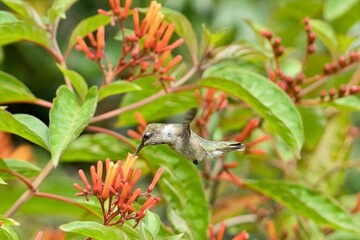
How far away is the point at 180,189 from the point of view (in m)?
1.67

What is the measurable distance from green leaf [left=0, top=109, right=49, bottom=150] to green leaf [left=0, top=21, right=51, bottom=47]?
0.20 metres

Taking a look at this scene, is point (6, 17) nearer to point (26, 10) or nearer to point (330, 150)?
point (26, 10)

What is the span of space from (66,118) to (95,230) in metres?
0.33

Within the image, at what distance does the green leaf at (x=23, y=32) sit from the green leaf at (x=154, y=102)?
0.28m

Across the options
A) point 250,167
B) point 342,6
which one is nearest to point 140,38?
point 342,6

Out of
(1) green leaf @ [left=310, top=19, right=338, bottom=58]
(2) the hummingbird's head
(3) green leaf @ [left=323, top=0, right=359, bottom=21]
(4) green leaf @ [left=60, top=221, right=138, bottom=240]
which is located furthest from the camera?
(3) green leaf @ [left=323, top=0, right=359, bottom=21]

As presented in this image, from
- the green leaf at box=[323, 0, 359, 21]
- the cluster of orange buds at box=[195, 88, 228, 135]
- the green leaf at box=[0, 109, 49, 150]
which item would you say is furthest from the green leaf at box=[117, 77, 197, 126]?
the green leaf at box=[323, 0, 359, 21]

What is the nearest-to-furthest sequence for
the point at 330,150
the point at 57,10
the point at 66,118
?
the point at 66,118, the point at 57,10, the point at 330,150

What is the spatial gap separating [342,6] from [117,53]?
4.98 feet

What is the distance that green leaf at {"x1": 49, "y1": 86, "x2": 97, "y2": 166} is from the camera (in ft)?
4.52

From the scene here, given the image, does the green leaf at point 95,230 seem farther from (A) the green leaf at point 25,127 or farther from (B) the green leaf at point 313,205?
(B) the green leaf at point 313,205

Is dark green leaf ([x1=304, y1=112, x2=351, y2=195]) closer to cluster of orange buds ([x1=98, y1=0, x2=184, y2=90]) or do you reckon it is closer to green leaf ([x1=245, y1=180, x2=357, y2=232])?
green leaf ([x1=245, y1=180, x2=357, y2=232])

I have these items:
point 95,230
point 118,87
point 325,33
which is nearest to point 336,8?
point 325,33

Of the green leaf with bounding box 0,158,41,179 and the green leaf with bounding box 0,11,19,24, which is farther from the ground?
the green leaf with bounding box 0,11,19,24
